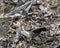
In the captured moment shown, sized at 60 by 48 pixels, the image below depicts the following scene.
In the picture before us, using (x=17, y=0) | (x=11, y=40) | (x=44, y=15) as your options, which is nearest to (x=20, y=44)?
(x=11, y=40)

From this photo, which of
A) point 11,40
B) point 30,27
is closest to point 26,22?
point 30,27

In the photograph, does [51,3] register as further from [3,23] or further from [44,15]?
[3,23]

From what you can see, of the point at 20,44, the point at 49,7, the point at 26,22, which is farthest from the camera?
the point at 49,7

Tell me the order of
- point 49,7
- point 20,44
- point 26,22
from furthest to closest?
point 49,7, point 26,22, point 20,44

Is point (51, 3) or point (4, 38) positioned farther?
point (51, 3)

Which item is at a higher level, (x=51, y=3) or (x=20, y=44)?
(x=51, y=3)

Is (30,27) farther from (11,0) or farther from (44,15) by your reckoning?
(11,0)
